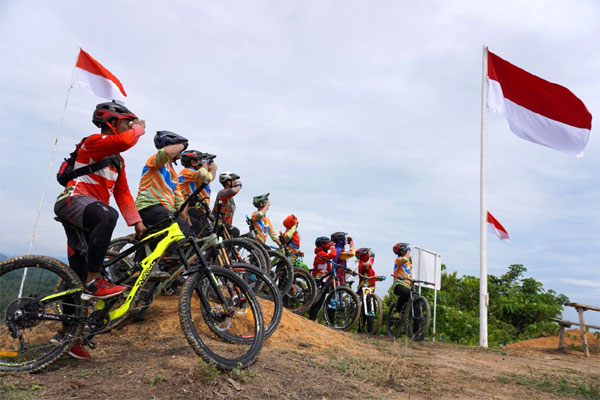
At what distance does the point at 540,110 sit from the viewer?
13.1 meters

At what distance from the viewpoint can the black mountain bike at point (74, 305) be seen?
3953mm

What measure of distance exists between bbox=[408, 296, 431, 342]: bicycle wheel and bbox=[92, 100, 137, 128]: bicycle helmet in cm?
829

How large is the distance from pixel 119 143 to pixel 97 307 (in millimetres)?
1548

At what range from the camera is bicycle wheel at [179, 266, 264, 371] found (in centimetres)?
391

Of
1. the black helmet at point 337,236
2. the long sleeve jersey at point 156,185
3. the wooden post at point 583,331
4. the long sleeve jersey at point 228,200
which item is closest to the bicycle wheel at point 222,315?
the long sleeve jersey at point 156,185

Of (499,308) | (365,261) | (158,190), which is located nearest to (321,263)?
(365,261)

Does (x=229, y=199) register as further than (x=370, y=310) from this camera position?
No

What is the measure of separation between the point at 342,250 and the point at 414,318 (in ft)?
7.63

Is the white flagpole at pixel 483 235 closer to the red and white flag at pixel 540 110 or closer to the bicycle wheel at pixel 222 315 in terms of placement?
the red and white flag at pixel 540 110

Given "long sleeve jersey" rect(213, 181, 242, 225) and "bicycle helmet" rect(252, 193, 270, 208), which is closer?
"long sleeve jersey" rect(213, 181, 242, 225)

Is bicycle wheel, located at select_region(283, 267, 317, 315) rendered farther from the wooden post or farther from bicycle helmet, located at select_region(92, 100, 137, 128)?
the wooden post

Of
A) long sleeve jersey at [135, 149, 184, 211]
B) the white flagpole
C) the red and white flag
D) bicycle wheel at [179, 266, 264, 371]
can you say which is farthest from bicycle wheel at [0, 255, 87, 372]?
the red and white flag

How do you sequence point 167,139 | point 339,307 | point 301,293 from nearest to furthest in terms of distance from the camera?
1. point 167,139
2. point 301,293
3. point 339,307

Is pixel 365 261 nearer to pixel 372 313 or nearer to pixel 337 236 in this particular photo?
pixel 337 236
